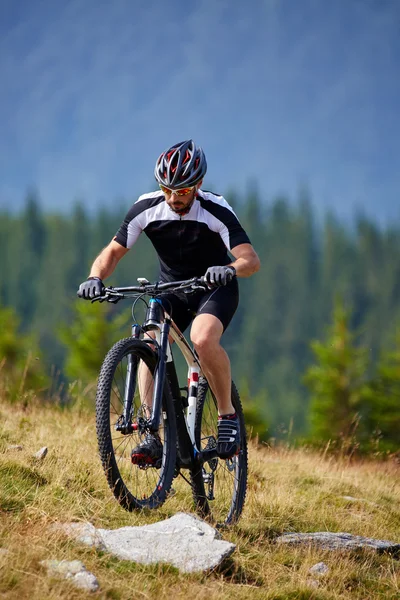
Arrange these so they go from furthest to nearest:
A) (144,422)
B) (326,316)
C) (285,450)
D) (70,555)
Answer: (326,316), (285,450), (144,422), (70,555)

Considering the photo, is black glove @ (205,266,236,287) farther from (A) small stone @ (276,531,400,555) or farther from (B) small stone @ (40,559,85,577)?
(B) small stone @ (40,559,85,577)

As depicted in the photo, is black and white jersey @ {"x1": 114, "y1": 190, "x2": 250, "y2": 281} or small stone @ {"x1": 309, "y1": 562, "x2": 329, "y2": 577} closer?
small stone @ {"x1": 309, "y1": 562, "x2": 329, "y2": 577}

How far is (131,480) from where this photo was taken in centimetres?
569

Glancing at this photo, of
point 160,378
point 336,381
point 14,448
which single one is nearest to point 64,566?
point 160,378

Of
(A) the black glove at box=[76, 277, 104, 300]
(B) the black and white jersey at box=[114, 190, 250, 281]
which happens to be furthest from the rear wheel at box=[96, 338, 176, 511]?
(B) the black and white jersey at box=[114, 190, 250, 281]

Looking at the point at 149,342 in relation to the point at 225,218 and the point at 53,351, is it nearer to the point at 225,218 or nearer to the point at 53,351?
the point at 225,218

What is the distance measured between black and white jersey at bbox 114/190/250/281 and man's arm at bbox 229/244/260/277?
0.17 ft

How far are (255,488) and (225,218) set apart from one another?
3.00 m

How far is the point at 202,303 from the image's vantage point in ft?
20.2

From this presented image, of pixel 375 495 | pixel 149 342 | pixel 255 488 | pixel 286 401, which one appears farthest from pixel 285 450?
pixel 286 401

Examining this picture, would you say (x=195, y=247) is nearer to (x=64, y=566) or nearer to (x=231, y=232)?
(x=231, y=232)

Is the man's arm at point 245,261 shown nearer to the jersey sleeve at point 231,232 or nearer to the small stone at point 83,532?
the jersey sleeve at point 231,232

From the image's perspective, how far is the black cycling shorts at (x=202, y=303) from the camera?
6096mm

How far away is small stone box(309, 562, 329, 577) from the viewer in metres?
5.23
